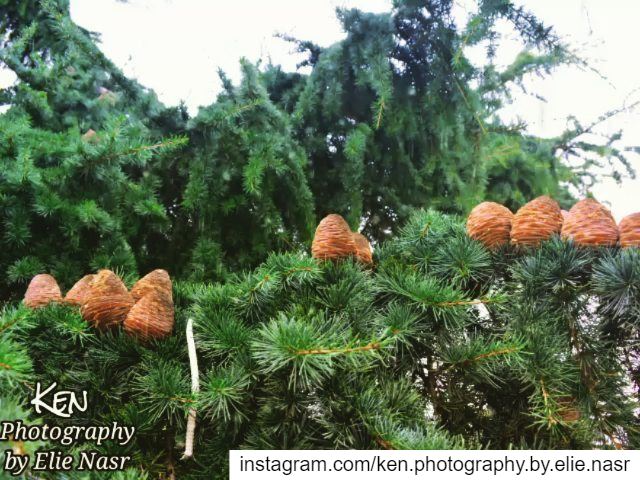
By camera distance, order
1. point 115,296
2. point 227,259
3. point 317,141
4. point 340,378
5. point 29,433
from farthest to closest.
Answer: point 317,141, point 227,259, point 115,296, point 340,378, point 29,433

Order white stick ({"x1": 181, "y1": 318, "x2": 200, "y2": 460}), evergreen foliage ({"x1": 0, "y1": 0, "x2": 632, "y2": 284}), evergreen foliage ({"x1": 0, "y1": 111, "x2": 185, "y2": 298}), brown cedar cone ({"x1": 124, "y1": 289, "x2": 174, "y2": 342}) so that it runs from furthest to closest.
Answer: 1. evergreen foliage ({"x1": 0, "y1": 0, "x2": 632, "y2": 284})
2. evergreen foliage ({"x1": 0, "y1": 111, "x2": 185, "y2": 298})
3. brown cedar cone ({"x1": 124, "y1": 289, "x2": 174, "y2": 342})
4. white stick ({"x1": 181, "y1": 318, "x2": 200, "y2": 460})

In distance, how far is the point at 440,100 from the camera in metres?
1.16

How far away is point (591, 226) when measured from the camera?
60 cm

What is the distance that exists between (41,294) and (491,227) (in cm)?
56

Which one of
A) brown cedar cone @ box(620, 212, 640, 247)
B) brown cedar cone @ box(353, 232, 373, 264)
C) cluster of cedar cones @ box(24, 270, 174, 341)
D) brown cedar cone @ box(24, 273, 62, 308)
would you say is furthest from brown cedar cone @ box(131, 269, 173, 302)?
brown cedar cone @ box(620, 212, 640, 247)

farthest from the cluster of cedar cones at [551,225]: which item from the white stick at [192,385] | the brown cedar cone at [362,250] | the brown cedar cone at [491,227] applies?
the white stick at [192,385]

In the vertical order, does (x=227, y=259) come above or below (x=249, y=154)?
below

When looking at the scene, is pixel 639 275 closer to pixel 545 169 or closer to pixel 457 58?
pixel 457 58

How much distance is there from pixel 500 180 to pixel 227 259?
0.92 meters

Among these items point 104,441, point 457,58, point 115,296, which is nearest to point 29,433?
point 104,441

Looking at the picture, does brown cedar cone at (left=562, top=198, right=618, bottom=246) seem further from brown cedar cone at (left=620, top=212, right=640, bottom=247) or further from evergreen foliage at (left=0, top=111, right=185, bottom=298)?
evergreen foliage at (left=0, top=111, right=185, bottom=298)

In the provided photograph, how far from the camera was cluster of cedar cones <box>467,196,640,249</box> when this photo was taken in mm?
591

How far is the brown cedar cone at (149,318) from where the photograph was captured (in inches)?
22.8

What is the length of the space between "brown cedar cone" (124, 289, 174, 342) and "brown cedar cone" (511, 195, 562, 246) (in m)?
0.43
